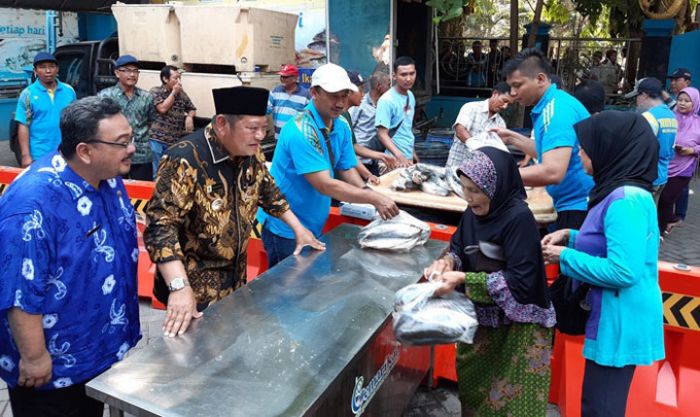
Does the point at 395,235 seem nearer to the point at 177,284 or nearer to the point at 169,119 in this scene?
the point at 177,284

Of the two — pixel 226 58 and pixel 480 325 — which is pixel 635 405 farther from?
pixel 226 58

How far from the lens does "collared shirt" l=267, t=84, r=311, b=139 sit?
726 centimetres

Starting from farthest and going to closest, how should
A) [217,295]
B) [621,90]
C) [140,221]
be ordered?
1. [621,90]
2. [140,221]
3. [217,295]

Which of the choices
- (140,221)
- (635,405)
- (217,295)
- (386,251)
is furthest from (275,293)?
(140,221)

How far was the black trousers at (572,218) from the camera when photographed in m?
3.68

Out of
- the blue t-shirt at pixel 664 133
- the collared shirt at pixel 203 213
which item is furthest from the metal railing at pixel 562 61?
the collared shirt at pixel 203 213

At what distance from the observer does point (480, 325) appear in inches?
96.7

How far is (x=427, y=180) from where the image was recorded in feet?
14.5

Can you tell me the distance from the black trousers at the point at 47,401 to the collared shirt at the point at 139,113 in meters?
4.63

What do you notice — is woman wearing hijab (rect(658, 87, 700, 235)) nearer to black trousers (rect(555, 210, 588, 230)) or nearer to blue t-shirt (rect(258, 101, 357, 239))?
black trousers (rect(555, 210, 588, 230))

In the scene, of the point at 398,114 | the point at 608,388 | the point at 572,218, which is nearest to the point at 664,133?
the point at 398,114

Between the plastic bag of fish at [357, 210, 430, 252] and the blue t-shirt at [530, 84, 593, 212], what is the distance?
3.52ft

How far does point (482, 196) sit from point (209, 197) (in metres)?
1.23

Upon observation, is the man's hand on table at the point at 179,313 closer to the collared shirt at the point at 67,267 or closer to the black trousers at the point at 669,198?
the collared shirt at the point at 67,267
